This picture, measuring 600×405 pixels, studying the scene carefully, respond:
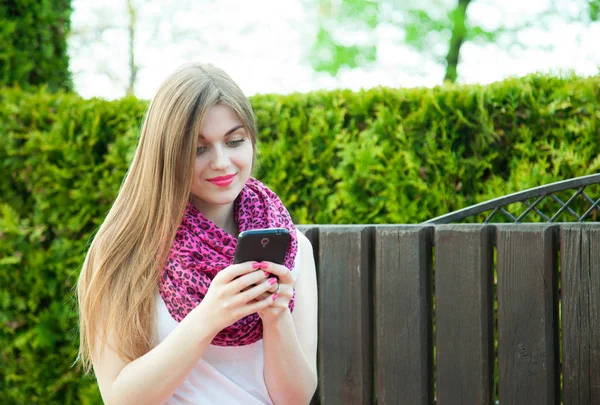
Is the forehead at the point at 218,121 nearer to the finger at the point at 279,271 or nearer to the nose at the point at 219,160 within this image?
the nose at the point at 219,160

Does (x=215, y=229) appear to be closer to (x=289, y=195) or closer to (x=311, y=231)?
(x=311, y=231)

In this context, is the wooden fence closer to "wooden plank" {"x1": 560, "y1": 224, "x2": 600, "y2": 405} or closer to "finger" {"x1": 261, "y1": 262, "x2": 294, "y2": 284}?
"wooden plank" {"x1": 560, "y1": 224, "x2": 600, "y2": 405}

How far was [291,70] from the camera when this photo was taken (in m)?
14.7

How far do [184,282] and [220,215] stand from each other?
29cm

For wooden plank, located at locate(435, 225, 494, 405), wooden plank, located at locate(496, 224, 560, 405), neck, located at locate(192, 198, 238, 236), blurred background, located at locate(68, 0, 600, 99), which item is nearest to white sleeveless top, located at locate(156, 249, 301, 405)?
neck, located at locate(192, 198, 238, 236)

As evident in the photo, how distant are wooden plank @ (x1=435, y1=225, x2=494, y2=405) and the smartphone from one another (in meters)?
0.75

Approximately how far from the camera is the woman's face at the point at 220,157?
5.68 feet

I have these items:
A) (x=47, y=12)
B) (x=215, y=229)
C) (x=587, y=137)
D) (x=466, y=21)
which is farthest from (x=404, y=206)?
(x=466, y=21)

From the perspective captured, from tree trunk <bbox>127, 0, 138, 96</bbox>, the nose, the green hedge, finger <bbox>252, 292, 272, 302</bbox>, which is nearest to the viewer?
finger <bbox>252, 292, 272, 302</bbox>

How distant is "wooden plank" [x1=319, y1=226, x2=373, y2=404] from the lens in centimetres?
228

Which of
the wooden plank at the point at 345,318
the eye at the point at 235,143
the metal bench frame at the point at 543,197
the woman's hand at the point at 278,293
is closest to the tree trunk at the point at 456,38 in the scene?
the metal bench frame at the point at 543,197

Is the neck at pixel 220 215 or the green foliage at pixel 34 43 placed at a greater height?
the green foliage at pixel 34 43

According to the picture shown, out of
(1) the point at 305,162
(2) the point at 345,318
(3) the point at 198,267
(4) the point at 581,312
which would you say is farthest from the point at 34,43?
(4) the point at 581,312

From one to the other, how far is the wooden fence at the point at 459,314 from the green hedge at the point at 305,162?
114cm
